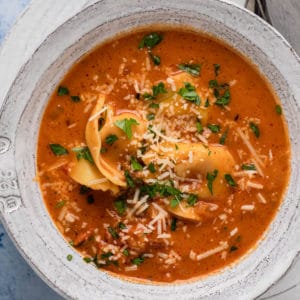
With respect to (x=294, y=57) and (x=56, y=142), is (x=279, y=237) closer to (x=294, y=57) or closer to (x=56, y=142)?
(x=294, y=57)

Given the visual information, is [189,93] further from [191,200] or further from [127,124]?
[191,200]

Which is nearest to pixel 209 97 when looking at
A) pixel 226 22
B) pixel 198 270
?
pixel 226 22

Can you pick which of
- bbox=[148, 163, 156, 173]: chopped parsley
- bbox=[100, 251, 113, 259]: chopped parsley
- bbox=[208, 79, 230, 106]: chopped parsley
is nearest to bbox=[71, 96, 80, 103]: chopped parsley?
bbox=[148, 163, 156, 173]: chopped parsley

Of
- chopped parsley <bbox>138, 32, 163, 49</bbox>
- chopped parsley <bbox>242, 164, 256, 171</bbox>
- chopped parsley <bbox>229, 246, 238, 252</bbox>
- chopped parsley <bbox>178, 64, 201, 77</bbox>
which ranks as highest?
chopped parsley <bbox>138, 32, 163, 49</bbox>

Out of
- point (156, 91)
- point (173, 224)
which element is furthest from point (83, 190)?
point (156, 91)

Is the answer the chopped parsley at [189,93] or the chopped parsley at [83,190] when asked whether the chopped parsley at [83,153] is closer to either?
the chopped parsley at [83,190]

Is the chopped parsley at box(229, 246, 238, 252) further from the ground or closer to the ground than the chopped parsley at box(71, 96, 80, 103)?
closer to the ground

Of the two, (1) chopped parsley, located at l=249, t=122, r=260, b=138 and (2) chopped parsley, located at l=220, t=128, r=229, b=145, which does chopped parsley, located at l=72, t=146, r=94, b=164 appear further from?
(1) chopped parsley, located at l=249, t=122, r=260, b=138

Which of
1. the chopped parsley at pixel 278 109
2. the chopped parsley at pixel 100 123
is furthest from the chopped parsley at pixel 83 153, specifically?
the chopped parsley at pixel 278 109
